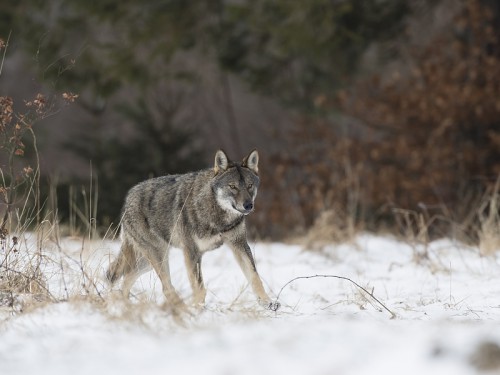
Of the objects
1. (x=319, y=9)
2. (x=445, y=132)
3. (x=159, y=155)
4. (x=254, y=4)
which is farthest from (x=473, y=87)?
(x=159, y=155)

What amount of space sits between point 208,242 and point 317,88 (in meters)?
12.2

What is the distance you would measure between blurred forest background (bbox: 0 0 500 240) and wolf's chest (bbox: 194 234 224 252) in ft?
19.7

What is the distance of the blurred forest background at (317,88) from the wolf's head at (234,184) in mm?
5734

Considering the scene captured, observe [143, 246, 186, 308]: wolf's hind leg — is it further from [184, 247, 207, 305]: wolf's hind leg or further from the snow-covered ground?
the snow-covered ground

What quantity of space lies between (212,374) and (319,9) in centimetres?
1137

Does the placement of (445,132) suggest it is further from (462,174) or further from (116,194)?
(116,194)

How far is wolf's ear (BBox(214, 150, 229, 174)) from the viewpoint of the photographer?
20.7ft

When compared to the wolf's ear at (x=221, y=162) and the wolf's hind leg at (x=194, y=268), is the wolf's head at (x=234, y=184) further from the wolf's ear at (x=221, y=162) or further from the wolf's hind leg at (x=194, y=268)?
the wolf's hind leg at (x=194, y=268)

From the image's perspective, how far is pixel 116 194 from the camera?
16.4 m

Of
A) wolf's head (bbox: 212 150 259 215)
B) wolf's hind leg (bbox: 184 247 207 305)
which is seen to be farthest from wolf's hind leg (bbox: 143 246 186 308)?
wolf's head (bbox: 212 150 259 215)

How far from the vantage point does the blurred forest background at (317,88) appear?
13383 mm

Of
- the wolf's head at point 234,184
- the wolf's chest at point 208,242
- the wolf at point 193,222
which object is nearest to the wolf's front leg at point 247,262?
the wolf at point 193,222

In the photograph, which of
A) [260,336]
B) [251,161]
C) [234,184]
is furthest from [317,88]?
[260,336]

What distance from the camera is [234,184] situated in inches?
247
